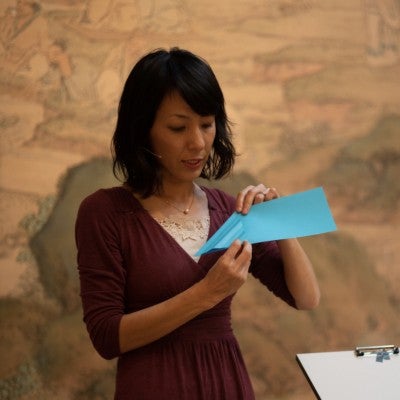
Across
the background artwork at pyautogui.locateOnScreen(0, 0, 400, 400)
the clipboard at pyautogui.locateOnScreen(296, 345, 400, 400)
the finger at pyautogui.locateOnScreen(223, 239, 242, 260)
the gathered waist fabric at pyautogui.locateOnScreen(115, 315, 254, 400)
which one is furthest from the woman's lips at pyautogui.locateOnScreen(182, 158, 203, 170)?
the background artwork at pyautogui.locateOnScreen(0, 0, 400, 400)

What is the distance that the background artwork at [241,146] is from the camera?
80.0 inches

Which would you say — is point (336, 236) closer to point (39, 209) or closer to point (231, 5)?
point (231, 5)

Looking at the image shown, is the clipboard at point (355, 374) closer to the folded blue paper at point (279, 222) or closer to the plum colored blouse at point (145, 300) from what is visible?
the plum colored blouse at point (145, 300)

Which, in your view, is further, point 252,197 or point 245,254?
point 252,197

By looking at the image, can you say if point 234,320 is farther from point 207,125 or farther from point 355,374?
point 207,125

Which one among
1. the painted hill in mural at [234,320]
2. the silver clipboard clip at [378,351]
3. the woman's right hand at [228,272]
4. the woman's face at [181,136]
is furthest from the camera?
the painted hill in mural at [234,320]

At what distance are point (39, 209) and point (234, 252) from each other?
1310 millimetres

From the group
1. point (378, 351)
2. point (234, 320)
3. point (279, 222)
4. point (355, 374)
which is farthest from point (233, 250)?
point (234, 320)

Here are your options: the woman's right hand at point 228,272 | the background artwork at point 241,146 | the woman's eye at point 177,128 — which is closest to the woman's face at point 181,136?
the woman's eye at point 177,128

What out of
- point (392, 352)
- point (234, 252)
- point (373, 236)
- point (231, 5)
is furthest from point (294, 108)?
point (234, 252)

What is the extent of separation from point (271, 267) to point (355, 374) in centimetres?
45

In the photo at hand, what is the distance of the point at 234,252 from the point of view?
3.11 ft

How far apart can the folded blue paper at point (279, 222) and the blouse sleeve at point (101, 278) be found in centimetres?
17

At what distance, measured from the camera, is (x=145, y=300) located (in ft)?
3.25
